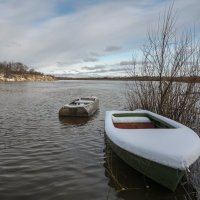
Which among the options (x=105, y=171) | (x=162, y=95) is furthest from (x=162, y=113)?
(x=105, y=171)

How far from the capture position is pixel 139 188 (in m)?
6.27

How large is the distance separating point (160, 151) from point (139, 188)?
3.74ft

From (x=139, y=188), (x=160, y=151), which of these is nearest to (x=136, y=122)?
(x=139, y=188)

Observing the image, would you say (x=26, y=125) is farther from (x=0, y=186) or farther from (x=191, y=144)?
(x=191, y=144)

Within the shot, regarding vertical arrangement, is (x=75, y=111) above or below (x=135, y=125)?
below

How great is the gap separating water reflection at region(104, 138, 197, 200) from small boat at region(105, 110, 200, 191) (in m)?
0.35

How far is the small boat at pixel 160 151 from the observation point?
534 cm

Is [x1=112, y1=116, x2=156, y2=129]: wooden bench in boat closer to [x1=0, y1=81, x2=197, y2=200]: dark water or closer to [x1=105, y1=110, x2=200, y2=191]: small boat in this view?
[x1=0, y1=81, x2=197, y2=200]: dark water

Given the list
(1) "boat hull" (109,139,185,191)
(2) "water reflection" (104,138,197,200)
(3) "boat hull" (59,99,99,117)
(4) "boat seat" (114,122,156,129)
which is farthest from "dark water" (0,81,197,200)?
(3) "boat hull" (59,99,99,117)

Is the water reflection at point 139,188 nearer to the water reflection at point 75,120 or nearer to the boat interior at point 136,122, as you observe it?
the boat interior at point 136,122

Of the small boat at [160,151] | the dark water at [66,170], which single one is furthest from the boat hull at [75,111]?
the small boat at [160,151]

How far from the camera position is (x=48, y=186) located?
20.9 feet

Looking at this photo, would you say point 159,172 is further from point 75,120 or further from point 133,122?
point 75,120

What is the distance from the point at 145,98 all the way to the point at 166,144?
5.73 metres
